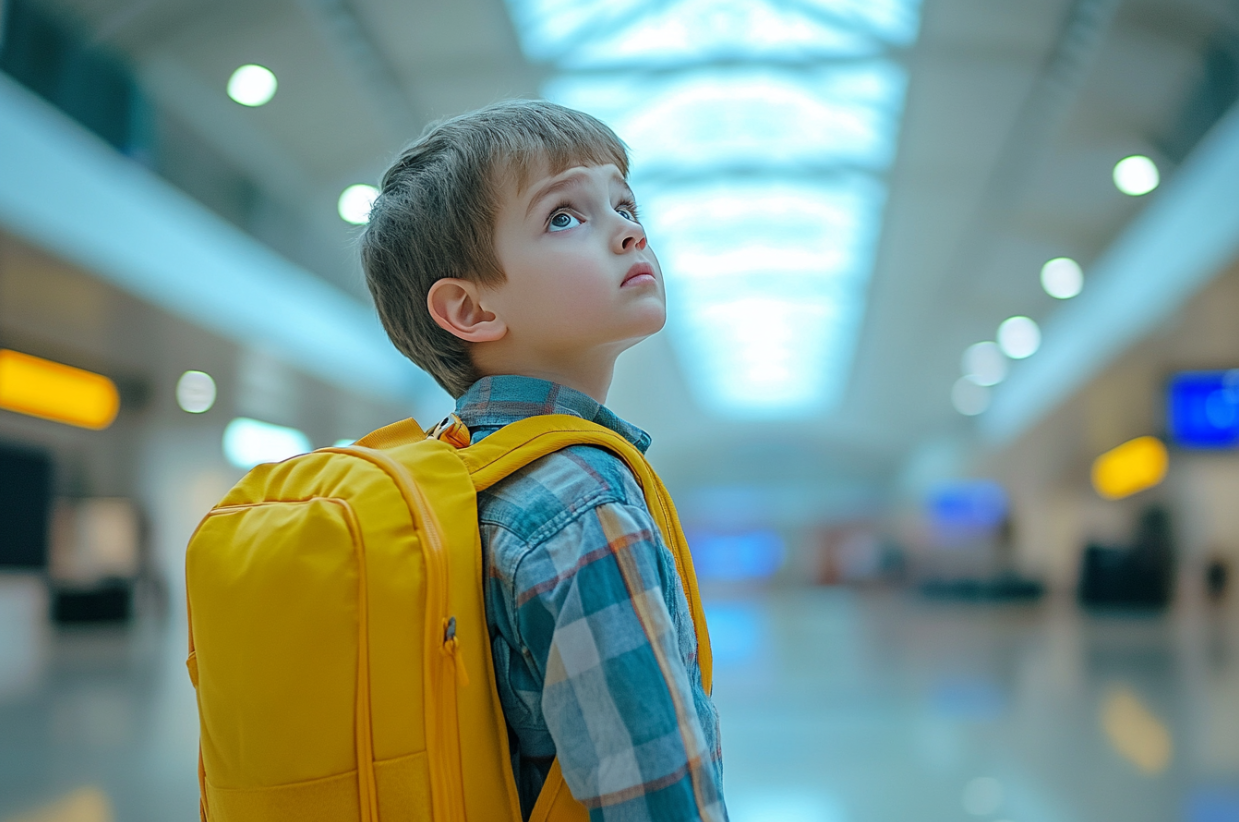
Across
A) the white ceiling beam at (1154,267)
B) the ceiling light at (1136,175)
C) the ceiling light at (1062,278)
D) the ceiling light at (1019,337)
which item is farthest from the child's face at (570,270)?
the ceiling light at (1019,337)

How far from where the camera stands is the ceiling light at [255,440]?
22.4 meters

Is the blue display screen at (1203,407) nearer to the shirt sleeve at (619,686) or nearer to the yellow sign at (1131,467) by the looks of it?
the yellow sign at (1131,467)

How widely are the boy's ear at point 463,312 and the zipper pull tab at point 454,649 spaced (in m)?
0.49

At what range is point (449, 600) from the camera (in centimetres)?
122

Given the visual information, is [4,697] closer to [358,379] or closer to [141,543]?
[358,379]

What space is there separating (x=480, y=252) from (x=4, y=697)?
9814 mm

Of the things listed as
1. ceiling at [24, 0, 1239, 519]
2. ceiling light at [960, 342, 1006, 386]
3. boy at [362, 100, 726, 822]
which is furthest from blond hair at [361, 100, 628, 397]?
ceiling light at [960, 342, 1006, 386]

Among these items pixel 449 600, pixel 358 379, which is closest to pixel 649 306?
pixel 449 600

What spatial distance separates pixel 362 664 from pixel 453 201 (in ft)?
2.32

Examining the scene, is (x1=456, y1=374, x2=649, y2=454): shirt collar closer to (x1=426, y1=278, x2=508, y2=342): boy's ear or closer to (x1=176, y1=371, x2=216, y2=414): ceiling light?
(x1=426, y1=278, x2=508, y2=342): boy's ear

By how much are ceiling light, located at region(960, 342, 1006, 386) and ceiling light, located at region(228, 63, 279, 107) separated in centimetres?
2032

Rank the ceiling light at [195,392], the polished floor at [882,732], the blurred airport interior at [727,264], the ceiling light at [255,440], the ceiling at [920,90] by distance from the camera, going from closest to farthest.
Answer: the polished floor at [882,732] < the blurred airport interior at [727,264] < the ceiling at [920,90] < the ceiling light at [195,392] < the ceiling light at [255,440]

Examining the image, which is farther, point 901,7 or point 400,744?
point 901,7

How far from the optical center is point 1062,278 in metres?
19.5
